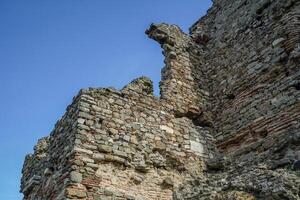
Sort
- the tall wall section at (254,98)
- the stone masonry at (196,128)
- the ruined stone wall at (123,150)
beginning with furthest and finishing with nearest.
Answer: the ruined stone wall at (123,150), the stone masonry at (196,128), the tall wall section at (254,98)

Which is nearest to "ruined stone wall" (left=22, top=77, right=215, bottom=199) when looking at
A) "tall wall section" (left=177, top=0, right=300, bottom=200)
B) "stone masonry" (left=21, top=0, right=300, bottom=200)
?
"stone masonry" (left=21, top=0, right=300, bottom=200)

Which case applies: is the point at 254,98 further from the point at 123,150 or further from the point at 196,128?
the point at 123,150

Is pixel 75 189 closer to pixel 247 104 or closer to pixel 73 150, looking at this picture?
pixel 73 150

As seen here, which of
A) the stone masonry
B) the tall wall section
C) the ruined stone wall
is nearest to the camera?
the tall wall section

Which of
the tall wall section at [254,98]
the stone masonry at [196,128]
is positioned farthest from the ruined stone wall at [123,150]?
the tall wall section at [254,98]

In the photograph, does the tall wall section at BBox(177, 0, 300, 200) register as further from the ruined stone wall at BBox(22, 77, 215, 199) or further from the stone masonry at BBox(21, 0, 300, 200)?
the ruined stone wall at BBox(22, 77, 215, 199)

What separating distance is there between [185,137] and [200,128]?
2.17 feet

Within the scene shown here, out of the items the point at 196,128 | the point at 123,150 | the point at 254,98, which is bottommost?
the point at 123,150

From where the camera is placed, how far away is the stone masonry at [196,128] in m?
6.00

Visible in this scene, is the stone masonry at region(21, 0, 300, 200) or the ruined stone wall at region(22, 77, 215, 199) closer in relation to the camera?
the stone masonry at region(21, 0, 300, 200)

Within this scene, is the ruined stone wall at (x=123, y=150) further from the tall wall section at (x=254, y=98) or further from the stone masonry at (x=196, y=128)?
the tall wall section at (x=254, y=98)

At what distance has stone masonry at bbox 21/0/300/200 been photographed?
6000 mm

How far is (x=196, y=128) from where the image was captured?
8.22m

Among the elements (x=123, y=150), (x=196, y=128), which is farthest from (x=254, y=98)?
(x=123, y=150)
